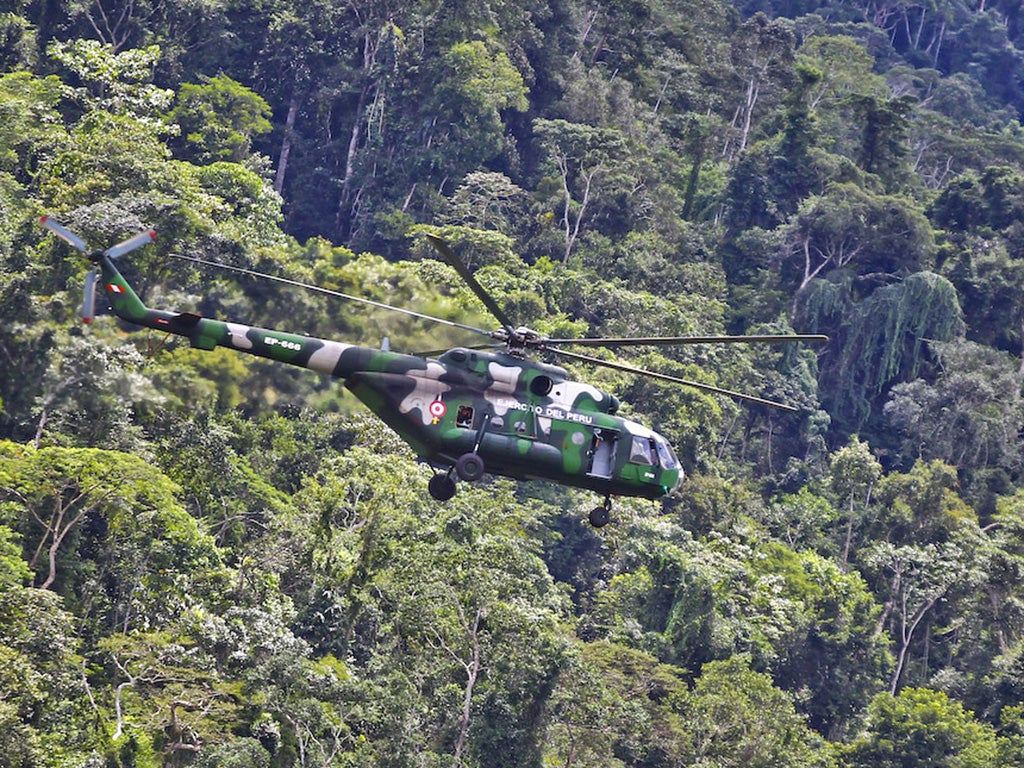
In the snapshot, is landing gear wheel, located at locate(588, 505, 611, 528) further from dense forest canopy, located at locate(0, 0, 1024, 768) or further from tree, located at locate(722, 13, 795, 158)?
tree, located at locate(722, 13, 795, 158)

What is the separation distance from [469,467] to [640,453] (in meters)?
2.22

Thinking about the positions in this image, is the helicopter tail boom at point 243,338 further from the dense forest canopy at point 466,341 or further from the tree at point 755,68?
the tree at point 755,68

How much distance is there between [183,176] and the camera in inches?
1624

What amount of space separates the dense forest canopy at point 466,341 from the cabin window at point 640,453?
3.18 meters

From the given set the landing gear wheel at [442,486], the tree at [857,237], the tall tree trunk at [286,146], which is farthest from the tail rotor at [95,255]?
the tree at [857,237]

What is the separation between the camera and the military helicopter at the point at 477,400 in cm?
1880

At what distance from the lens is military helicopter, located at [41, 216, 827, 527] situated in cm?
1880

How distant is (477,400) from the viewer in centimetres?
1891

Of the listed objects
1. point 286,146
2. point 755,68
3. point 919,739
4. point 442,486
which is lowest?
point 919,739

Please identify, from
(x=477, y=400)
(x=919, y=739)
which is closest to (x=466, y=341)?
(x=477, y=400)

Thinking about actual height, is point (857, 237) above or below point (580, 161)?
below

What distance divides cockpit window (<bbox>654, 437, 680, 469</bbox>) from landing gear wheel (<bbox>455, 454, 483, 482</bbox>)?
7.70 feet

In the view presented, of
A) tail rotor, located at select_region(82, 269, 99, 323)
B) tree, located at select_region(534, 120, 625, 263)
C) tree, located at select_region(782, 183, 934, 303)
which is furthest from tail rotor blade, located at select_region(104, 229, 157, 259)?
tree, located at select_region(782, 183, 934, 303)

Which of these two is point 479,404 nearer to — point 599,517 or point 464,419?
point 464,419
